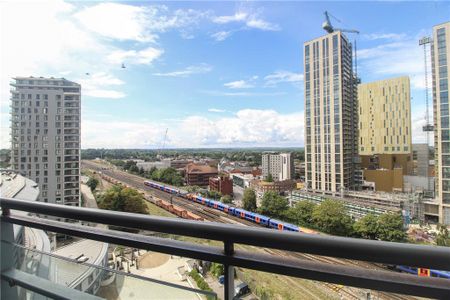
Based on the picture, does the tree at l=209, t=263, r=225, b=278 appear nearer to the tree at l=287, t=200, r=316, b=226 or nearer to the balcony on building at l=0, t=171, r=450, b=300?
the balcony on building at l=0, t=171, r=450, b=300

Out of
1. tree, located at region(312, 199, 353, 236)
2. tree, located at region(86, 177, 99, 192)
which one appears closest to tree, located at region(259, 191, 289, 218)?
tree, located at region(312, 199, 353, 236)

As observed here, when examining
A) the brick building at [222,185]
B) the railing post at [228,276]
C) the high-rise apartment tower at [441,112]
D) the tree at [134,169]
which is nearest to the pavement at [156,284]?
the railing post at [228,276]

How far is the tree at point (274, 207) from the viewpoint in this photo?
5.57 m

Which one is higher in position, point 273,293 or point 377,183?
point 273,293

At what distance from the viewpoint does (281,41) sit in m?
4.54

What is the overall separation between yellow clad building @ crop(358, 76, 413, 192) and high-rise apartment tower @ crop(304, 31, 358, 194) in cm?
136

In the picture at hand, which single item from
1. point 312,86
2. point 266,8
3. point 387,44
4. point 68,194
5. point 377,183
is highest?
point 312,86

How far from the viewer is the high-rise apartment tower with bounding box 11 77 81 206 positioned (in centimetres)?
263

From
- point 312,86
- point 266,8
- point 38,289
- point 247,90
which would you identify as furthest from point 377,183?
point 38,289

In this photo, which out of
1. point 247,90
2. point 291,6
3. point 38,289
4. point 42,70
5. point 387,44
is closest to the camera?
point 38,289

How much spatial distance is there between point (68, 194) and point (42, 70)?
4.96ft

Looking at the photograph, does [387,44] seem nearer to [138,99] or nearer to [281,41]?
[281,41]

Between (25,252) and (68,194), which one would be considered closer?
(25,252)

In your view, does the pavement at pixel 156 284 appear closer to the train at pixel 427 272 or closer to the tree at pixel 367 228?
the train at pixel 427 272
